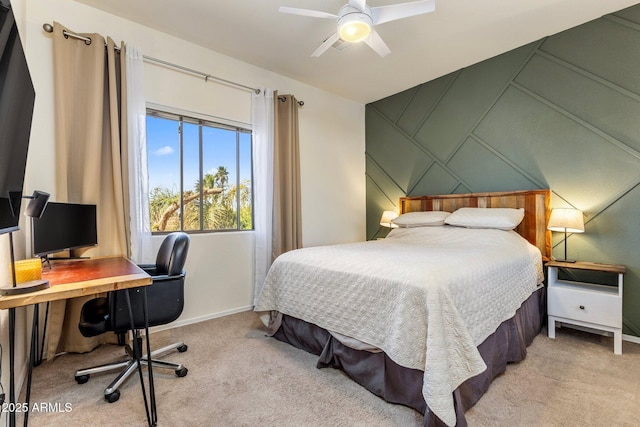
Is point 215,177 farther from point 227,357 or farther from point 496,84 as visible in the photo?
point 496,84

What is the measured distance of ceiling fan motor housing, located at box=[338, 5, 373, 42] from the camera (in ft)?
7.02

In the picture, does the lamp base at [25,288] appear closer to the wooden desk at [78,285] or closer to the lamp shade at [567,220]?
the wooden desk at [78,285]

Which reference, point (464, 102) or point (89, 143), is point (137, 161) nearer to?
point (89, 143)

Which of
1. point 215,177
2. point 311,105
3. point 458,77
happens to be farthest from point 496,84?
point 215,177

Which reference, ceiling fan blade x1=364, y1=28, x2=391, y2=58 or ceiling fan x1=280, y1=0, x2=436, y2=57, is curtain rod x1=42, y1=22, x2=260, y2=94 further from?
ceiling fan blade x1=364, y1=28, x2=391, y2=58

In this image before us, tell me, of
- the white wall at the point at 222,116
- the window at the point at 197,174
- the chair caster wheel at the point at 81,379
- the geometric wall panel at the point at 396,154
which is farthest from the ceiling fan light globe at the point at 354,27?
the chair caster wheel at the point at 81,379

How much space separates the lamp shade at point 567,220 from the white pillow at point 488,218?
269 mm

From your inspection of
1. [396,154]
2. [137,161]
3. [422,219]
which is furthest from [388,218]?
[137,161]

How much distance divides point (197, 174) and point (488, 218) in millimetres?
3055

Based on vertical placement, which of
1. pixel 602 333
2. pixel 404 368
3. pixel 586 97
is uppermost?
pixel 586 97

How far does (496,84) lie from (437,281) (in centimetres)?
289

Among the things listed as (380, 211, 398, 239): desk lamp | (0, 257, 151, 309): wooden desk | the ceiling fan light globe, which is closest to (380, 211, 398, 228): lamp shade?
(380, 211, 398, 239): desk lamp

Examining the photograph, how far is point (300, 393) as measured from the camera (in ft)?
5.99

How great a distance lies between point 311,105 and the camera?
4129mm
